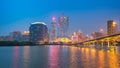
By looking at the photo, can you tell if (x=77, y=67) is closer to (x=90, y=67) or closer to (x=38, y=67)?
(x=90, y=67)

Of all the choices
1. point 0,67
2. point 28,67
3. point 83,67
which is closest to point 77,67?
point 83,67

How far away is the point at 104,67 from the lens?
161ft

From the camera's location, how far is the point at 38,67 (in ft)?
159

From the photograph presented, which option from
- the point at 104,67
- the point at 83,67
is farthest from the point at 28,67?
the point at 104,67

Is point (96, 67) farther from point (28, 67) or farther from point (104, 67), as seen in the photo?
point (28, 67)

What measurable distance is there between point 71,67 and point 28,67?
664cm

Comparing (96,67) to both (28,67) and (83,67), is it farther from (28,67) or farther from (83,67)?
(28,67)

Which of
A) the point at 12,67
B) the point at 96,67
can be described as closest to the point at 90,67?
the point at 96,67

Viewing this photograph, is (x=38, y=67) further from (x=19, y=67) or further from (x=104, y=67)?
(x=104, y=67)

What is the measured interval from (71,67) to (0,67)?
10.9 meters

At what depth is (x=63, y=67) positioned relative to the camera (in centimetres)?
4894

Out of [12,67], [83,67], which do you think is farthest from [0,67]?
[83,67]

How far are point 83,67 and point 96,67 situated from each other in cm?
201

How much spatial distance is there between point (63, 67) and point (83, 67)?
3142 mm
